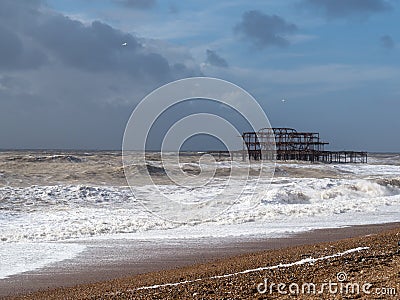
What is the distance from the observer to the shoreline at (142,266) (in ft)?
28.0

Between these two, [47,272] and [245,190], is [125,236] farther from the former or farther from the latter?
[245,190]

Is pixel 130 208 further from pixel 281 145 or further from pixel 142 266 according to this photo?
pixel 281 145

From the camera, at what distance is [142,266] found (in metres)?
10.1

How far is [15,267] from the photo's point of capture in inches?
407

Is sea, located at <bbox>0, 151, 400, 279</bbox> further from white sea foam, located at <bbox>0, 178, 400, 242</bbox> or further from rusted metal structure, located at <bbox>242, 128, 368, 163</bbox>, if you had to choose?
rusted metal structure, located at <bbox>242, 128, 368, 163</bbox>

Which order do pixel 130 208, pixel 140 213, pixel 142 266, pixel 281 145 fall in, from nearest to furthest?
pixel 142 266 → pixel 140 213 → pixel 130 208 → pixel 281 145

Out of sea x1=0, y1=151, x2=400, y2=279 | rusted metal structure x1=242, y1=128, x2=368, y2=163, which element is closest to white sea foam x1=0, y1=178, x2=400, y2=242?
sea x1=0, y1=151, x2=400, y2=279

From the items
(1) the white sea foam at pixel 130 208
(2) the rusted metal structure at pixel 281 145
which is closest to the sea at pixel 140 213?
(1) the white sea foam at pixel 130 208

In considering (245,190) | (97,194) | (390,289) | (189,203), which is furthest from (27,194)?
(390,289)

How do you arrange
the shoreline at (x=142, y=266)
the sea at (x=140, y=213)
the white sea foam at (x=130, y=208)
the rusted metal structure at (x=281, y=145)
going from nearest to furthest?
the shoreline at (x=142, y=266)
the sea at (x=140, y=213)
the white sea foam at (x=130, y=208)
the rusted metal structure at (x=281, y=145)

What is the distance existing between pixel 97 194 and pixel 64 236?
369 inches

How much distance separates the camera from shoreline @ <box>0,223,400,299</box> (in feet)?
28.0

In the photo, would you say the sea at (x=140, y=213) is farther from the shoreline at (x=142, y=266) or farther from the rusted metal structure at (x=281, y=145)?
the rusted metal structure at (x=281, y=145)

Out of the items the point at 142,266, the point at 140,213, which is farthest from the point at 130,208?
the point at 142,266
